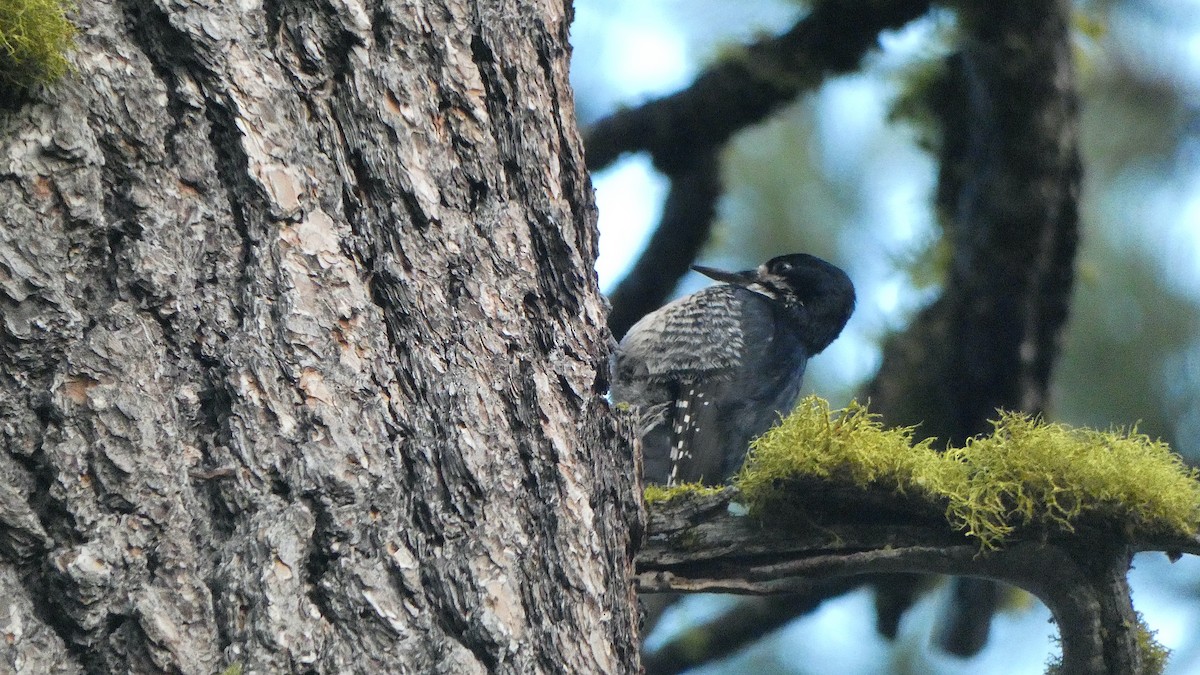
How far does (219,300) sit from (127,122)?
333 mm

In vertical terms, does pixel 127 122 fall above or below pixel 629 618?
above

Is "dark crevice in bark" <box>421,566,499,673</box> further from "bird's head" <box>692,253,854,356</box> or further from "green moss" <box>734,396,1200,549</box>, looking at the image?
"bird's head" <box>692,253,854,356</box>

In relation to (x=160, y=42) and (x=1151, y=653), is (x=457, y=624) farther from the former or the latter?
(x=1151, y=653)

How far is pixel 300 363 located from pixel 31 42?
2.09 ft

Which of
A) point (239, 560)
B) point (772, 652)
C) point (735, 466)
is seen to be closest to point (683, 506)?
point (239, 560)

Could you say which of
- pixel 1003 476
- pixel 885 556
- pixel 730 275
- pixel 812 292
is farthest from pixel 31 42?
pixel 812 292

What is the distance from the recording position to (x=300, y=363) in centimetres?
183

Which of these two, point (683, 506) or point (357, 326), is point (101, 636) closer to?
point (357, 326)

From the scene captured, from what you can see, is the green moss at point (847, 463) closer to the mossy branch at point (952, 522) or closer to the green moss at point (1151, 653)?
the mossy branch at point (952, 522)

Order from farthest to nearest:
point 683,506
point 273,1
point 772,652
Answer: point 772,652 < point 683,506 < point 273,1

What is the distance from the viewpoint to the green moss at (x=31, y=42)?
5.90 feet

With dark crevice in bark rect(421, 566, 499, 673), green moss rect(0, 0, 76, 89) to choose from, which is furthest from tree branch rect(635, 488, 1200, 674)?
green moss rect(0, 0, 76, 89)

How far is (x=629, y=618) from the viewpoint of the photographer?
75.6 inches

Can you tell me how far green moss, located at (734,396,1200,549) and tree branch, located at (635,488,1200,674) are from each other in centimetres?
4
